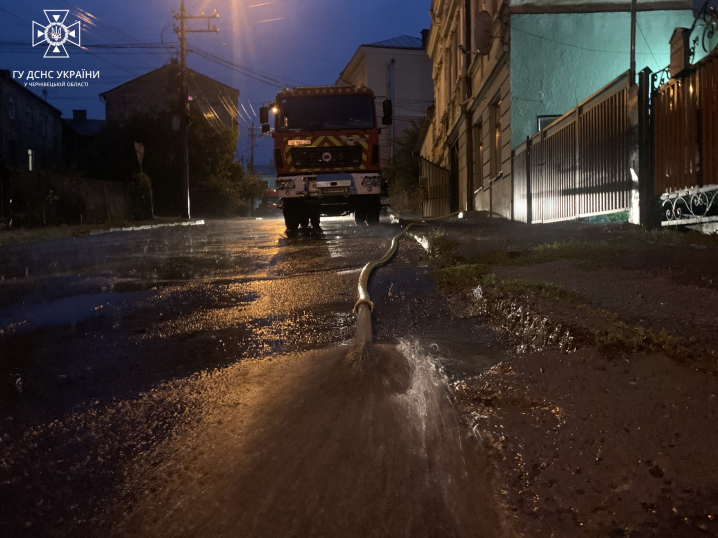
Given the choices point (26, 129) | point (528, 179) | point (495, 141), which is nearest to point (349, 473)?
point (528, 179)

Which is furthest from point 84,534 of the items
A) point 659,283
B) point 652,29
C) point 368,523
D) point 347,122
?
point 652,29

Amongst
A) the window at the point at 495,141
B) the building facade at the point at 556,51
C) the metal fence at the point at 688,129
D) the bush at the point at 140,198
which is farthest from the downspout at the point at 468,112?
the bush at the point at 140,198

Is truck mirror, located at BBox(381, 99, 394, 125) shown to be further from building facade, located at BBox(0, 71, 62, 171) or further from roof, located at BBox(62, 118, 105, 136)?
roof, located at BBox(62, 118, 105, 136)

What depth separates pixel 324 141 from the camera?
586 inches

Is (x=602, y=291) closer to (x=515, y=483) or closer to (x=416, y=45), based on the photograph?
(x=515, y=483)

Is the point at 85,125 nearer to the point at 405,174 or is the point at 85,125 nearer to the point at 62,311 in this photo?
the point at 405,174

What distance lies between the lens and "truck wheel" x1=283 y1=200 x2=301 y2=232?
15406 mm

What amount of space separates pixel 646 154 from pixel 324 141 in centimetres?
797

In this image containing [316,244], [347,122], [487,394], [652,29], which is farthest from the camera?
[347,122]

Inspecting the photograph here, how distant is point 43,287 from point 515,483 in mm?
5513

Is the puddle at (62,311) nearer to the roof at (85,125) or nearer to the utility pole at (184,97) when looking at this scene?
the utility pole at (184,97)

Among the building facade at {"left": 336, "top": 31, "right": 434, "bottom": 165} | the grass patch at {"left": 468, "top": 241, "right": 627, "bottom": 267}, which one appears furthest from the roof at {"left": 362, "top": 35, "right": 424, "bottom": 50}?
the grass patch at {"left": 468, "top": 241, "right": 627, "bottom": 267}

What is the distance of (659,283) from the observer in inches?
167

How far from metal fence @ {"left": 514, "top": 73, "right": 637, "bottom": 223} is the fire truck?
12.0 ft
